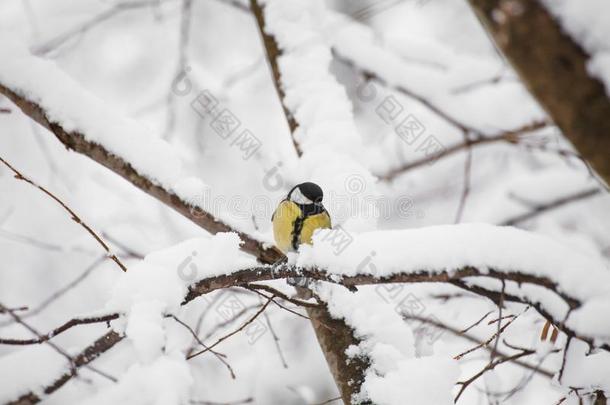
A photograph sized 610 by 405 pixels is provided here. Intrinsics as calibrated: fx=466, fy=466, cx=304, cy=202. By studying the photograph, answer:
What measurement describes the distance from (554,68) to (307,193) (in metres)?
1.91

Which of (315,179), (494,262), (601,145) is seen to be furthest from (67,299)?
(601,145)

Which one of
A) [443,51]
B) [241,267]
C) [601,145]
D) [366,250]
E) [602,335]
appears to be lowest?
[602,335]

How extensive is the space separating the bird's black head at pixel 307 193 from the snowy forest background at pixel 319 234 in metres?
0.07

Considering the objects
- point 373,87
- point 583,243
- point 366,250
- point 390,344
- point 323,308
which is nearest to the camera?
point 366,250

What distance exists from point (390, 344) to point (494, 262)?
26.4 inches

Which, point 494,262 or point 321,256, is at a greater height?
point 321,256

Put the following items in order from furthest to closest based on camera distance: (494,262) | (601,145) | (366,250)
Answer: (366,250) → (494,262) → (601,145)

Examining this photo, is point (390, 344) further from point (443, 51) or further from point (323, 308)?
point (443, 51)

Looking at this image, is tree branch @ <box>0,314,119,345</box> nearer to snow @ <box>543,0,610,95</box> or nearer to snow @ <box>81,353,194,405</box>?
snow @ <box>81,353,194,405</box>

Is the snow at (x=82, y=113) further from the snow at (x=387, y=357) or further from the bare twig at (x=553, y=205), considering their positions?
the bare twig at (x=553, y=205)

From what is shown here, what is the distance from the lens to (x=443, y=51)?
3.69 meters

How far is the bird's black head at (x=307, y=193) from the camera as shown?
8.41 ft

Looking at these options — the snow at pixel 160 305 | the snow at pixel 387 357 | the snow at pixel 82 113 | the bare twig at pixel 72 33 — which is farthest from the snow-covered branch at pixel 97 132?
the bare twig at pixel 72 33

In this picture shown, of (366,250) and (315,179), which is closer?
(366,250)
